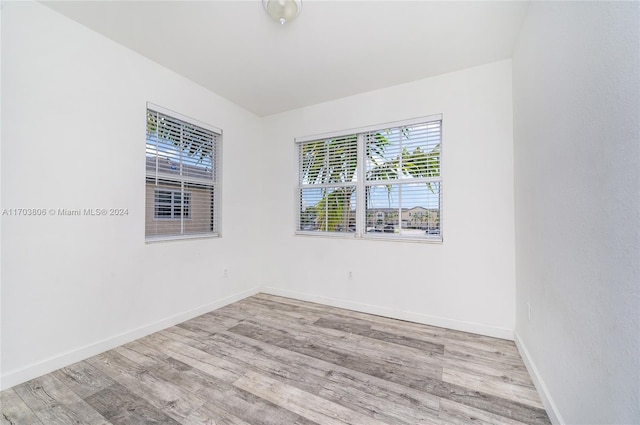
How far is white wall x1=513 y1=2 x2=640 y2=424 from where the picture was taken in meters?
0.87

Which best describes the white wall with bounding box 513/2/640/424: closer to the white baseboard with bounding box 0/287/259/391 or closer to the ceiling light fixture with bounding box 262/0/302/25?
the ceiling light fixture with bounding box 262/0/302/25

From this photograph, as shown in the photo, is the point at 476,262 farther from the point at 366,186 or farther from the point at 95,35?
the point at 95,35

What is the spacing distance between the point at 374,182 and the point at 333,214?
0.71m

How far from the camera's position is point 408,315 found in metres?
2.92

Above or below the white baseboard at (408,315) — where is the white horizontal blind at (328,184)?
above

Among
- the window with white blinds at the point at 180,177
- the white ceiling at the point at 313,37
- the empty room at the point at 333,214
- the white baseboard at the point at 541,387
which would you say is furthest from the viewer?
the window with white blinds at the point at 180,177

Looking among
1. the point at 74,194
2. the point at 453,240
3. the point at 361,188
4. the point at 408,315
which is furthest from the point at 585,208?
the point at 74,194

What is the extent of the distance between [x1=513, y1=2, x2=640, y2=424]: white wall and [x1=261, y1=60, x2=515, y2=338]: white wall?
0.60 meters

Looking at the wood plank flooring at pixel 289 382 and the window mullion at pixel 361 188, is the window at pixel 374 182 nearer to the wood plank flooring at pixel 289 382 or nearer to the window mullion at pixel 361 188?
the window mullion at pixel 361 188

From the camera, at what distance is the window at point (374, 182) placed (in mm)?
2910

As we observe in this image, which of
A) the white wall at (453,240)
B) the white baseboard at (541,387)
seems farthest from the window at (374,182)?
the white baseboard at (541,387)

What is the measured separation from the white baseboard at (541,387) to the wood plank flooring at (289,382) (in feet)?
0.16

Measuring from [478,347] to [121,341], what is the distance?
10.6 ft

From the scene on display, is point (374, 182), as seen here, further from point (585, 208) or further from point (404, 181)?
point (585, 208)
